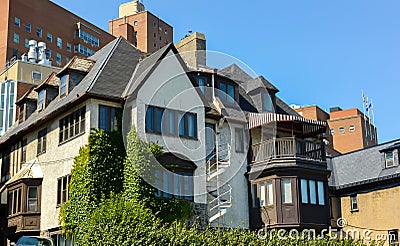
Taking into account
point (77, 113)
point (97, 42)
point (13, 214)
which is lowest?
point (13, 214)

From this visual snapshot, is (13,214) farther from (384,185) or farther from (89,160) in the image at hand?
(384,185)

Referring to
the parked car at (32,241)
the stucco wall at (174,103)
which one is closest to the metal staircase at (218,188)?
the stucco wall at (174,103)

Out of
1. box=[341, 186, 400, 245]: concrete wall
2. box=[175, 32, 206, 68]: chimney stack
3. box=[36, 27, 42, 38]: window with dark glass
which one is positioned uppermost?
box=[36, 27, 42, 38]: window with dark glass

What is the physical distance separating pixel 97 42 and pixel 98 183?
69.1 m

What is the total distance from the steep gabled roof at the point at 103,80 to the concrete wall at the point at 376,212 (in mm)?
17458

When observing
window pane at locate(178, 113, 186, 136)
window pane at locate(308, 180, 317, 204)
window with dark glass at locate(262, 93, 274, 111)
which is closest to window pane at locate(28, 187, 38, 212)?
window pane at locate(178, 113, 186, 136)

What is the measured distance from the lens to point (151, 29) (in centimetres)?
11362

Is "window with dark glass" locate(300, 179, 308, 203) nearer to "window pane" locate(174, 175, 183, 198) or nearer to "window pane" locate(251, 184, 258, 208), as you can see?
"window pane" locate(251, 184, 258, 208)

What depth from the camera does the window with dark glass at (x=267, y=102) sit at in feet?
134

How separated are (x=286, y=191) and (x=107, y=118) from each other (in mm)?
10827

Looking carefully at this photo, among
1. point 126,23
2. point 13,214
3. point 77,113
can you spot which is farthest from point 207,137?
point 126,23

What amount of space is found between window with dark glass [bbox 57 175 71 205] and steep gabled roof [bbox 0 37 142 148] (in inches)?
145

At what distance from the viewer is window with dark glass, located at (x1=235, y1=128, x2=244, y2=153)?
36344 mm

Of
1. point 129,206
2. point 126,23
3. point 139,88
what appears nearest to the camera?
point 129,206
